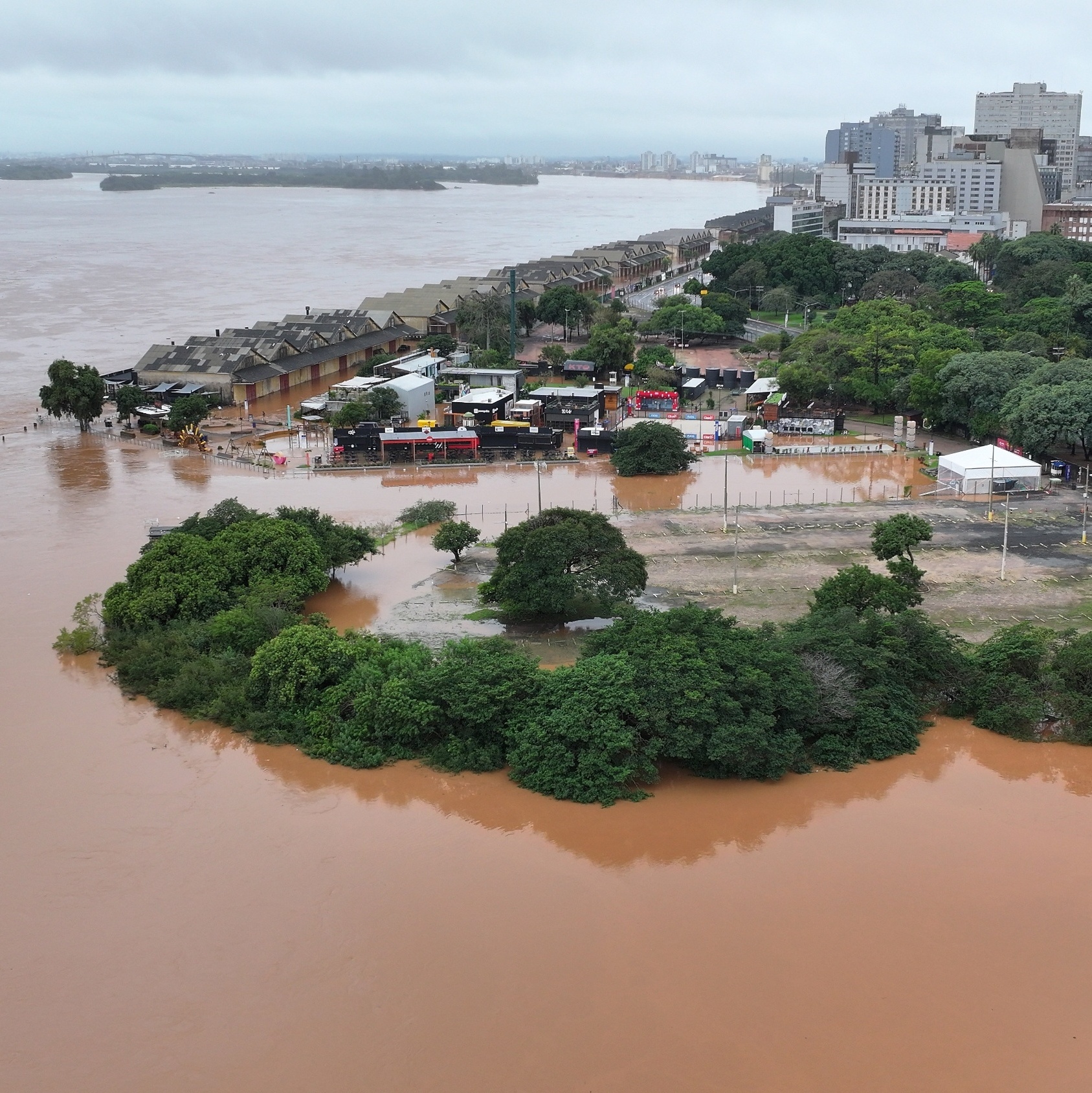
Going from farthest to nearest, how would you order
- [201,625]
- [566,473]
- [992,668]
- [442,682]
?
[566,473] < [201,625] < [992,668] < [442,682]

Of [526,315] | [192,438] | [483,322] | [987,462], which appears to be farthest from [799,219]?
[192,438]

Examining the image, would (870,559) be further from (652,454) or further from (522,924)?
(522,924)

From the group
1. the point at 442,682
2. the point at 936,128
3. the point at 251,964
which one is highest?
the point at 936,128

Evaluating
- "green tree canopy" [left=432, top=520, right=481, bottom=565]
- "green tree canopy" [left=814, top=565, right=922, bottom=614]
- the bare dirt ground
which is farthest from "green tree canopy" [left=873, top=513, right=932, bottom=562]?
"green tree canopy" [left=432, top=520, right=481, bottom=565]

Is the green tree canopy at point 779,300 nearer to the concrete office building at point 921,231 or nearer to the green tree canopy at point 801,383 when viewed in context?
the green tree canopy at point 801,383

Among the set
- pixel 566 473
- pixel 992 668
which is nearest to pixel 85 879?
pixel 992 668

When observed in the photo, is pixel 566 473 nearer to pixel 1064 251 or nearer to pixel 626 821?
pixel 626 821
